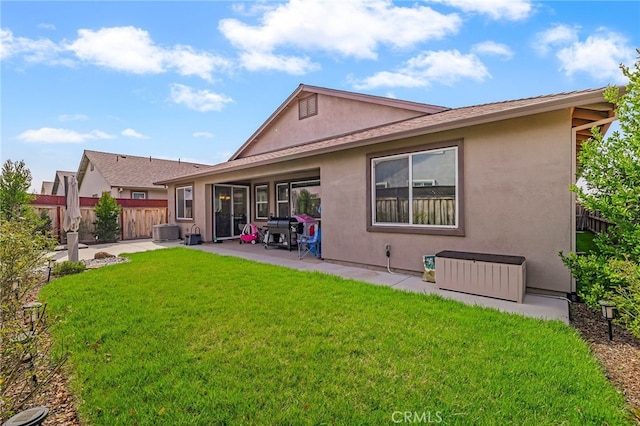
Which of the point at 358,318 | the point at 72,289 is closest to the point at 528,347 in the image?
the point at 358,318

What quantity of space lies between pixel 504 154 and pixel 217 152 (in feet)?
70.7

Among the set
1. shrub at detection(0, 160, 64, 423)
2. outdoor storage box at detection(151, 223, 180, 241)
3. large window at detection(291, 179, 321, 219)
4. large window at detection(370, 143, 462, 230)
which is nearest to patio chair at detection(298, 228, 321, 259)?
large window at detection(291, 179, 321, 219)

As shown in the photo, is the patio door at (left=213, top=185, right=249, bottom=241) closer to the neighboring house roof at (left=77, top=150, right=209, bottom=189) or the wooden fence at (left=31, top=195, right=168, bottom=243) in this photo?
the wooden fence at (left=31, top=195, right=168, bottom=243)

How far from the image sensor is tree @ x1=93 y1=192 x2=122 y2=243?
13072mm

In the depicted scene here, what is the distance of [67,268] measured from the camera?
23.3 feet

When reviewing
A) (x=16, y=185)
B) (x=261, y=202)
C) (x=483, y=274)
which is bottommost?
(x=483, y=274)

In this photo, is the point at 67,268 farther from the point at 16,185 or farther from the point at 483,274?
the point at 483,274

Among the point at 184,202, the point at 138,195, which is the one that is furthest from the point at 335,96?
the point at 138,195

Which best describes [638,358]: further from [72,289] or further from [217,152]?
[217,152]

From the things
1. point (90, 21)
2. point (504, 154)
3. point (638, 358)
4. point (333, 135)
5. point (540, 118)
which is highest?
point (90, 21)

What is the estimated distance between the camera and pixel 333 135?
413 inches

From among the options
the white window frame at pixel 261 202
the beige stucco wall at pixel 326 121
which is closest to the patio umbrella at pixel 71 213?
the white window frame at pixel 261 202

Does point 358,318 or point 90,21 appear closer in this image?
point 358,318

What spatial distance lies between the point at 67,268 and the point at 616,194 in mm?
10093
